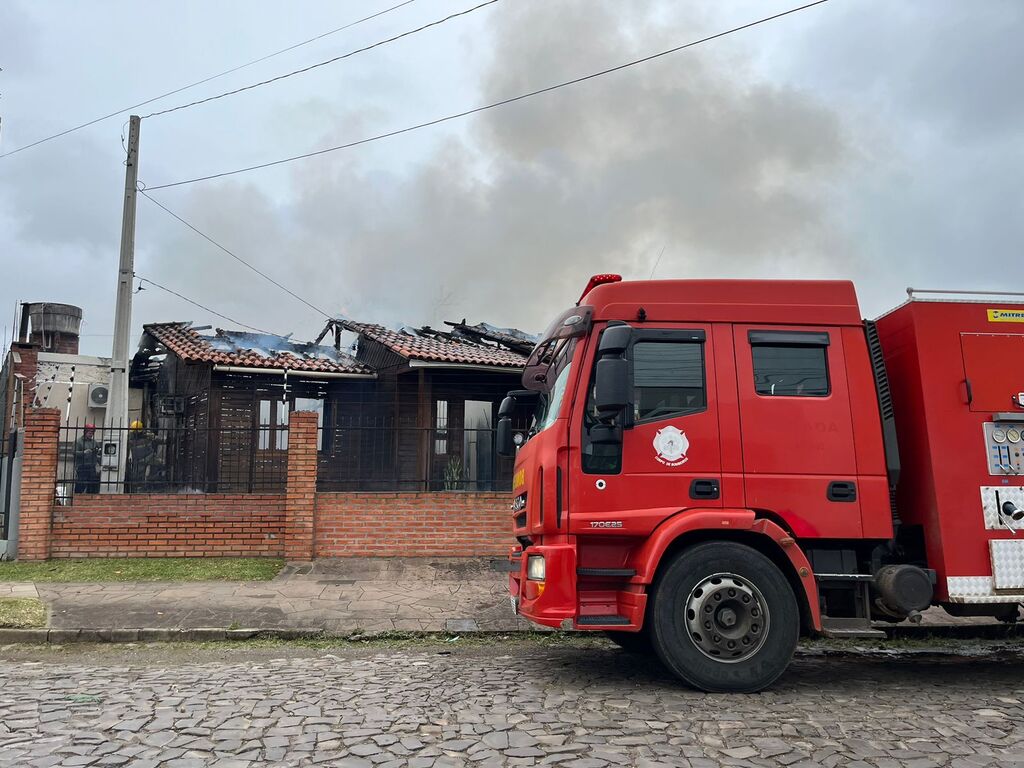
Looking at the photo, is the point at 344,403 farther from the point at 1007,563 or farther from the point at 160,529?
the point at 1007,563

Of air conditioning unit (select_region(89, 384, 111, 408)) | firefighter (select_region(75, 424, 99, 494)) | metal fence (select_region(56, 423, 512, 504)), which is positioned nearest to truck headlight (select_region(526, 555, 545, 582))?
metal fence (select_region(56, 423, 512, 504))

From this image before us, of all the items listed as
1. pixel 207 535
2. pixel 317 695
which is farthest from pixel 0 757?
pixel 207 535

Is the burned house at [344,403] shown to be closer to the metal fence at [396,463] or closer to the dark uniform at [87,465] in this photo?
the metal fence at [396,463]

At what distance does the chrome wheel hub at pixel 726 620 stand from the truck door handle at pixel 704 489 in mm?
528

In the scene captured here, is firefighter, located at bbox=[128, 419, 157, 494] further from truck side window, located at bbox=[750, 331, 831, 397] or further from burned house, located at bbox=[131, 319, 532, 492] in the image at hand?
truck side window, located at bbox=[750, 331, 831, 397]

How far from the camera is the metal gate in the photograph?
10.4 metres

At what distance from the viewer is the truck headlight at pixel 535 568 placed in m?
5.12

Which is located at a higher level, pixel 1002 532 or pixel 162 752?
pixel 1002 532

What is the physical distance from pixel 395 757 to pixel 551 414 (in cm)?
268

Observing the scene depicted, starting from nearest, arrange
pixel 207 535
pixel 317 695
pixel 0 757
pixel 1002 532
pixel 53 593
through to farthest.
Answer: pixel 0 757 → pixel 317 695 → pixel 1002 532 → pixel 53 593 → pixel 207 535

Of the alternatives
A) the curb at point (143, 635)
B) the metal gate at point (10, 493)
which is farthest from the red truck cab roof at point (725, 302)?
the metal gate at point (10, 493)

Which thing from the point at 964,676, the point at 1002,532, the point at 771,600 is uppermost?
the point at 1002,532

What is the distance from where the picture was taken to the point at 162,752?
3.80 meters

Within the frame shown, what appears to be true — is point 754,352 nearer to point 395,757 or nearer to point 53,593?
point 395,757
